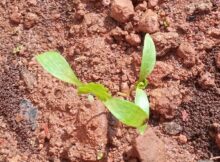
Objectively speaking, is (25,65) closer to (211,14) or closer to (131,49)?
(131,49)

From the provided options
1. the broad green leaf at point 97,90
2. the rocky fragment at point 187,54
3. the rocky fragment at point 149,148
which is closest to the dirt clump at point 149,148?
the rocky fragment at point 149,148

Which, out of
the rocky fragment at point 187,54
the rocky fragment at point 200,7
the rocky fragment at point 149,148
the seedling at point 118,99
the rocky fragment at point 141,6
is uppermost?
the rocky fragment at point 200,7

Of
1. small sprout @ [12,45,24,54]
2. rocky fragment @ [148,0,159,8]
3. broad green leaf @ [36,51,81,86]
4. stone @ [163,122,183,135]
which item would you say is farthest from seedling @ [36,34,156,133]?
small sprout @ [12,45,24,54]

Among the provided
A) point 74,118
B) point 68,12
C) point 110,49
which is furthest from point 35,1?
point 74,118

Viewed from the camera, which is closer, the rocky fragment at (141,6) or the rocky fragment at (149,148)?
the rocky fragment at (149,148)

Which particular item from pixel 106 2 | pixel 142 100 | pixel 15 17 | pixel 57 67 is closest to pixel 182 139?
pixel 142 100

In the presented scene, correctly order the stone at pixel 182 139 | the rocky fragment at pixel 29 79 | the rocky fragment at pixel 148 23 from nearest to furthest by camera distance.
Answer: the stone at pixel 182 139 < the rocky fragment at pixel 148 23 < the rocky fragment at pixel 29 79

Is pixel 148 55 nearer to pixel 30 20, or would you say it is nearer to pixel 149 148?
pixel 149 148

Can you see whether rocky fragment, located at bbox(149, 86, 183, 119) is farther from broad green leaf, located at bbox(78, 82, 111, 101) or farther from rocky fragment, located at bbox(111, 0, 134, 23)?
rocky fragment, located at bbox(111, 0, 134, 23)

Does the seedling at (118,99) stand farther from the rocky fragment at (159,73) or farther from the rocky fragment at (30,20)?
the rocky fragment at (30,20)
